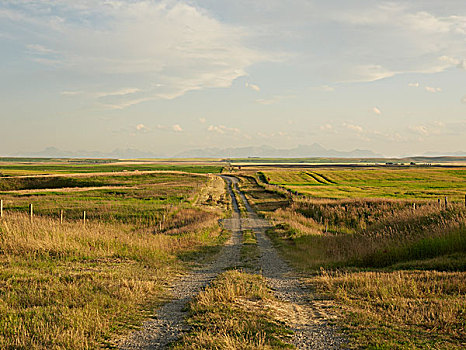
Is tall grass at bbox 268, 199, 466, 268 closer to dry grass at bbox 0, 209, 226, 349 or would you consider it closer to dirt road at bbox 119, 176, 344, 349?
dirt road at bbox 119, 176, 344, 349

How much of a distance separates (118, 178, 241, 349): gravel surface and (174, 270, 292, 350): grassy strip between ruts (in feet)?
1.20

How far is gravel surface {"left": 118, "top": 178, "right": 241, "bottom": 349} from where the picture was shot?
7455mm

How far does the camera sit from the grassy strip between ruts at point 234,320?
698cm

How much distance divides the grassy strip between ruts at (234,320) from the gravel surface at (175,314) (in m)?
0.37

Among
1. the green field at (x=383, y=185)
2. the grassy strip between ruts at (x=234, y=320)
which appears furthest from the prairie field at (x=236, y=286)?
the green field at (x=383, y=185)

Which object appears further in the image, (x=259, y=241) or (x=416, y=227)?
(x=259, y=241)

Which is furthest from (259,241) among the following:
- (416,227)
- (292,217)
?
(292,217)

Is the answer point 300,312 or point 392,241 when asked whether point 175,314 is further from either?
point 392,241

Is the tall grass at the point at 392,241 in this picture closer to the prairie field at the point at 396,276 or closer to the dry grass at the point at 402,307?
the prairie field at the point at 396,276

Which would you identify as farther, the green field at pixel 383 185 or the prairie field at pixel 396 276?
the green field at pixel 383 185

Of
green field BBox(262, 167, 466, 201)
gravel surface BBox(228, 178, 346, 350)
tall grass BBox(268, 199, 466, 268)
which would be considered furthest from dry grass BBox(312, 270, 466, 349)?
green field BBox(262, 167, 466, 201)

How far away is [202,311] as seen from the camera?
909cm

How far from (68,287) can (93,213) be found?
96.9ft

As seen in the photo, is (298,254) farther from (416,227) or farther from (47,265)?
(47,265)
